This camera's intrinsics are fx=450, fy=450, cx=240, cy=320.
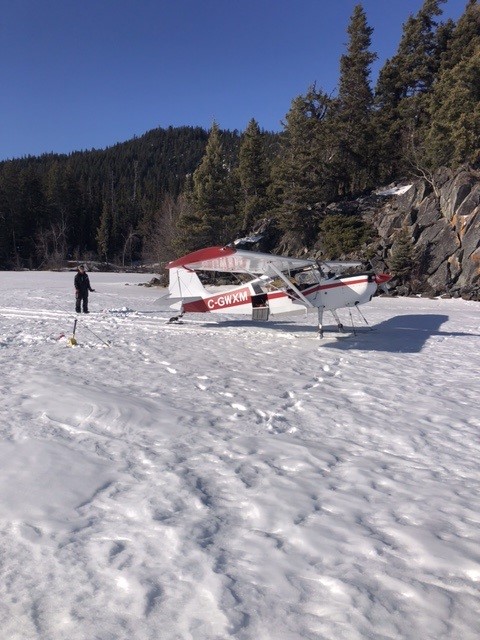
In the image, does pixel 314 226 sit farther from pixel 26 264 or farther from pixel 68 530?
pixel 26 264

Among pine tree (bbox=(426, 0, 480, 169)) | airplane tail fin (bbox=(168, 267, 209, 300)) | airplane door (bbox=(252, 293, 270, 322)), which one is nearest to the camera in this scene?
airplane door (bbox=(252, 293, 270, 322))

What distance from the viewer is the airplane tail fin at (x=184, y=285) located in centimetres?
1364

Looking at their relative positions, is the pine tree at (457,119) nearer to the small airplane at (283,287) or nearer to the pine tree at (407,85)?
the pine tree at (407,85)

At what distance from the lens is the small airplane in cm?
1155

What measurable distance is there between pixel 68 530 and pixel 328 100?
4162 cm

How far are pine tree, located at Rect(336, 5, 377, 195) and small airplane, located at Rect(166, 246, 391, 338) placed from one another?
27764 mm

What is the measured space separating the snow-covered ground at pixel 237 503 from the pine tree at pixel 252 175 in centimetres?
3361

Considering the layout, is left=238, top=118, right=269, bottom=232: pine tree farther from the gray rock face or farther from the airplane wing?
the airplane wing

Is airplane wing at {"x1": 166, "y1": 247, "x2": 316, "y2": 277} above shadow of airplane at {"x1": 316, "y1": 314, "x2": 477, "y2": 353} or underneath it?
above

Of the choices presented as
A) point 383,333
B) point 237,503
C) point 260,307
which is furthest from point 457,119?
point 237,503

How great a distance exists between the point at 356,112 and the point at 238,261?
32.3m

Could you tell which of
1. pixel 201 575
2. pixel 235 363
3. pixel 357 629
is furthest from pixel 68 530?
pixel 235 363

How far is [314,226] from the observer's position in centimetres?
3466

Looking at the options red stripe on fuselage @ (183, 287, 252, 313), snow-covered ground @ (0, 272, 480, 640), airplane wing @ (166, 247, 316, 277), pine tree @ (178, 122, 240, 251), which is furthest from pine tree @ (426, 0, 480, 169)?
snow-covered ground @ (0, 272, 480, 640)
